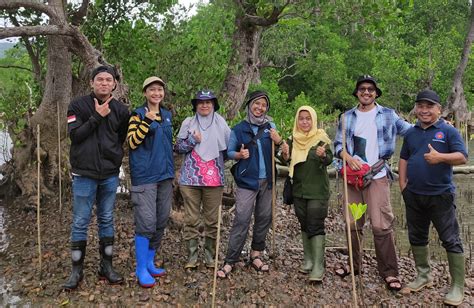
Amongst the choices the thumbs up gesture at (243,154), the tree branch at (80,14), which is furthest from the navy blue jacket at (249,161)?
the tree branch at (80,14)

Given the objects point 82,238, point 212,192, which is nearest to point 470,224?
point 212,192

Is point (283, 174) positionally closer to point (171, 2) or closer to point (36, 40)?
point (171, 2)

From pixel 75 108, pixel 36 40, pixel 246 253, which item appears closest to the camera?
pixel 75 108

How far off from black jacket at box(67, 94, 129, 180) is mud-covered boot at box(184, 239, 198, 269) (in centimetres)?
130

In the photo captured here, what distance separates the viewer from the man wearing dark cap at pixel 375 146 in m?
4.62

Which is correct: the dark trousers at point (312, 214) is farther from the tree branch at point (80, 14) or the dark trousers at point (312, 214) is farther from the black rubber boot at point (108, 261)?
the tree branch at point (80, 14)

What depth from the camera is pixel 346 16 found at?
717 centimetres

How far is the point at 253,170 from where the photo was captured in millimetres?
4840

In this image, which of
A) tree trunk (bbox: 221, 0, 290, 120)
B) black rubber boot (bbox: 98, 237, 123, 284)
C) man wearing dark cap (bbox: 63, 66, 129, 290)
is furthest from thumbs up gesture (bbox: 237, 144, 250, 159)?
tree trunk (bbox: 221, 0, 290, 120)

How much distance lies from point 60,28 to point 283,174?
6.89m

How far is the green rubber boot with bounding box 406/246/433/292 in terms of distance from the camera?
4691 mm

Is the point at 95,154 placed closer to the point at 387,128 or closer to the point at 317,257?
the point at 317,257

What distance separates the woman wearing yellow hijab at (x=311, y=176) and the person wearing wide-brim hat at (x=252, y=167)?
0.26 meters

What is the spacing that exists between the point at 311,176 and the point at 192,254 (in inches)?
66.3
